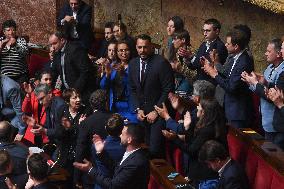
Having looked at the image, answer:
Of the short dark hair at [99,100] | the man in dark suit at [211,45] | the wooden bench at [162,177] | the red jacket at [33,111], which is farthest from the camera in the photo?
the red jacket at [33,111]

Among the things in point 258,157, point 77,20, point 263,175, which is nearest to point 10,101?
point 77,20

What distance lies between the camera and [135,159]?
4.52 m

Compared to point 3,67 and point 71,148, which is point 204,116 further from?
Result: point 3,67

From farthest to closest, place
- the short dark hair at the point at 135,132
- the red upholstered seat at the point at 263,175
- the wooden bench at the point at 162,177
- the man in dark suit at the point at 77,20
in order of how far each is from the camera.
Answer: the man in dark suit at the point at 77,20 < the wooden bench at the point at 162,177 < the short dark hair at the point at 135,132 < the red upholstered seat at the point at 263,175

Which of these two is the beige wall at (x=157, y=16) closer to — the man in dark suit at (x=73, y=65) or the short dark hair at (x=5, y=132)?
the man in dark suit at (x=73, y=65)

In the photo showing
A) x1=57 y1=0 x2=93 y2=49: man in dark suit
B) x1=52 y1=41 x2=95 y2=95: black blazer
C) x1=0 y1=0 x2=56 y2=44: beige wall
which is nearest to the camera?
x1=52 y1=41 x2=95 y2=95: black blazer

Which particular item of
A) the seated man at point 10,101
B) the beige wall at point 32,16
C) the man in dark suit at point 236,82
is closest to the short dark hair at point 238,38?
the man in dark suit at point 236,82

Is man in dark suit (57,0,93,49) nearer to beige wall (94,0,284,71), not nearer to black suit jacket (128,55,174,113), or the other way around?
beige wall (94,0,284,71)

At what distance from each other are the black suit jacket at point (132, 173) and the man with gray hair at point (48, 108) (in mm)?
1521

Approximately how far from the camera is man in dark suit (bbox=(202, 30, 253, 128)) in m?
5.52

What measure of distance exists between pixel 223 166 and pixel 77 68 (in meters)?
2.88

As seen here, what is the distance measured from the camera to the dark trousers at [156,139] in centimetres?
589

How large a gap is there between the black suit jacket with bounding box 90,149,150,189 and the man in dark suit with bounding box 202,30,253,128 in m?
1.26

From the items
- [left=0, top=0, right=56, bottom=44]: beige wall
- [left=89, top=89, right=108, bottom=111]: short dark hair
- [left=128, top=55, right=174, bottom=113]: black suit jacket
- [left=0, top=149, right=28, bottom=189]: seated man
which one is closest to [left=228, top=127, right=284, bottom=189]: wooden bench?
[left=128, top=55, right=174, bottom=113]: black suit jacket
